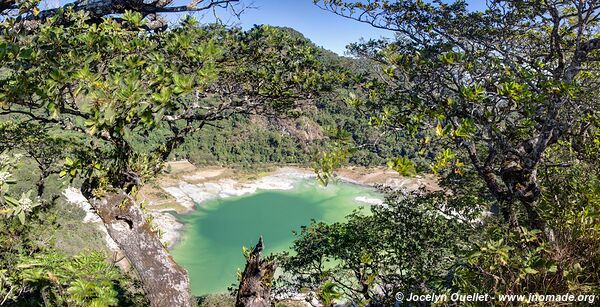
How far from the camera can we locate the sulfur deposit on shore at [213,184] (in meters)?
35.2

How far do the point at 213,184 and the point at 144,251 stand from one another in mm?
43930

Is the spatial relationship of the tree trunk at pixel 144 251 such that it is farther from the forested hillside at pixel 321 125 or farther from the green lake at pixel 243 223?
the green lake at pixel 243 223

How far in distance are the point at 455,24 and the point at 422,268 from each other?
4.63 metres

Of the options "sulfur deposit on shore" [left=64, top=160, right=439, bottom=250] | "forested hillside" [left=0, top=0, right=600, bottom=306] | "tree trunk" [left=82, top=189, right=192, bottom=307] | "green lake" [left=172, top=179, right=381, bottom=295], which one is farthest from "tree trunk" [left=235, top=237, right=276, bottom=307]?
"sulfur deposit on shore" [left=64, top=160, right=439, bottom=250]

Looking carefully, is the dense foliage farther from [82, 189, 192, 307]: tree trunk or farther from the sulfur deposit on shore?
the sulfur deposit on shore

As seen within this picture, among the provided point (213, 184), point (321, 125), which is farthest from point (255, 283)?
point (213, 184)

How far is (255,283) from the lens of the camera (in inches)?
114

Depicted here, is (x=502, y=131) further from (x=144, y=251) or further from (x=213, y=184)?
(x=213, y=184)

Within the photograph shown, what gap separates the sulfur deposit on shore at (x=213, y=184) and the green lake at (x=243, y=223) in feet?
3.73

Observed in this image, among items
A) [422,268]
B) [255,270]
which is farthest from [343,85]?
[422,268]

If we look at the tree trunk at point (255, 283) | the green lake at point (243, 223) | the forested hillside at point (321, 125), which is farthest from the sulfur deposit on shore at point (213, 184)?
the tree trunk at point (255, 283)

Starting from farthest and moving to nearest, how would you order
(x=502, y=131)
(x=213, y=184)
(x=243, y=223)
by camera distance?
(x=213, y=184), (x=243, y=223), (x=502, y=131)

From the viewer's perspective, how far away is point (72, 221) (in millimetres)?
27484

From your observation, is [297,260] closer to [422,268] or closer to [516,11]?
[422,268]
